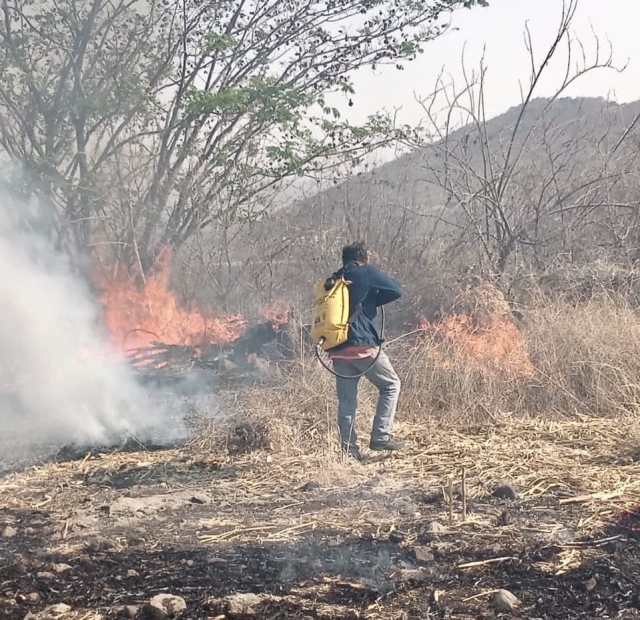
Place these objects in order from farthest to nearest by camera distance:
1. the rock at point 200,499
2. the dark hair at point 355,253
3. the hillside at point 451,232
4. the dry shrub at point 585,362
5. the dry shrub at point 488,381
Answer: the hillside at point 451,232
the dry shrub at point 585,362
the dry shrub at point 488,381
the dark hair at point 355,253
the rock at point 200,499

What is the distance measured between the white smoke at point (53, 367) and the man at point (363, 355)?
188cm

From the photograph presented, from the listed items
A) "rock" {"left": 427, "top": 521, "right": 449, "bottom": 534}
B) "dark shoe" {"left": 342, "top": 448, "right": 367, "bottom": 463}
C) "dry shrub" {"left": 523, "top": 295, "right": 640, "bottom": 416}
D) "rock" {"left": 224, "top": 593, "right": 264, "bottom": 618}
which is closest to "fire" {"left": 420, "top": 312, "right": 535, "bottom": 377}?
"dry shrub" {"left": 523, "top": 295, "right": 640, "bottom": 416}

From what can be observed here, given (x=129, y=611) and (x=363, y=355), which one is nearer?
(x=129, y=611)

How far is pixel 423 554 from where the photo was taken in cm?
411

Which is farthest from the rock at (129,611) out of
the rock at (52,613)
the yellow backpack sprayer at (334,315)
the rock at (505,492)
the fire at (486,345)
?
the fire at (486,345)

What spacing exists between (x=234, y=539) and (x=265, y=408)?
98.2 inches

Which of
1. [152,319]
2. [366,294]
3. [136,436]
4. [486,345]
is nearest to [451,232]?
[486,345]

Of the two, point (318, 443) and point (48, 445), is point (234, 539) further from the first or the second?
point (48, 445)

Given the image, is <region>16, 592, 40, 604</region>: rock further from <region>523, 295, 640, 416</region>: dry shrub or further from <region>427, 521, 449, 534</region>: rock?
<region>523, 295, 640, 416</region>: dry shrub

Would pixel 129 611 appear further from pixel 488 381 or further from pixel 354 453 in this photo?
pixel 488 381

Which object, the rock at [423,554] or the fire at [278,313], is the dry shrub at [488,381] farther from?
the rock at [423,554]

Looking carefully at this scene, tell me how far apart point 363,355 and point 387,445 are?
821 mm

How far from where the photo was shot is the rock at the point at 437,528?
4.44m

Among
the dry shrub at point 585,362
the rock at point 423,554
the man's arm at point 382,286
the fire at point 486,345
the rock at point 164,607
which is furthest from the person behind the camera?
the fire at point 486,345
